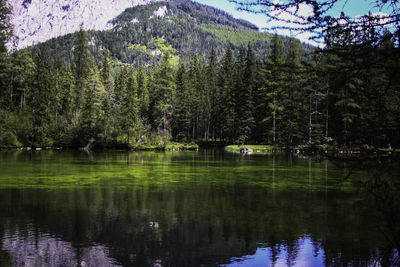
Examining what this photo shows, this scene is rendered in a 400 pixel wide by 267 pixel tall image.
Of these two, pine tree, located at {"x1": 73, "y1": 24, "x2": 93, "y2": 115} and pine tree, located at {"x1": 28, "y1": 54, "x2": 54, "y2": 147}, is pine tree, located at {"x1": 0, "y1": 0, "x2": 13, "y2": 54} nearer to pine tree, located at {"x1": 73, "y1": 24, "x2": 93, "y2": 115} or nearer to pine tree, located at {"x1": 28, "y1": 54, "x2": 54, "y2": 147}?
pine tree, located at {"x1": 28, "y1": 54, "x2": 54, "y2": 147}

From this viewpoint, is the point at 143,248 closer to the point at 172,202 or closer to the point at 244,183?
the point at 172,202

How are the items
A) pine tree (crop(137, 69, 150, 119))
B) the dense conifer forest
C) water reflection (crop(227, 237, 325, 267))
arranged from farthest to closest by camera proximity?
pine tree (crop(137, 69, 150, 119)) < the dense conifer forest < water reflection (crop(227, 237, 325, 267))

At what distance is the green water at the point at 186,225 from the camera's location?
8.52m

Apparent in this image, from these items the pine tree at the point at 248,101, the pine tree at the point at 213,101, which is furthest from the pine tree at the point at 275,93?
the pine tree at the point at 213,101

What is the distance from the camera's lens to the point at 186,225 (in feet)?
36.6

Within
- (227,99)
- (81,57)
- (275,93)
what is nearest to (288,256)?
(275,93)

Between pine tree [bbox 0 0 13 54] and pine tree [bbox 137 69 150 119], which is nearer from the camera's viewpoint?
pine tree [bbox 0 0 13 54]

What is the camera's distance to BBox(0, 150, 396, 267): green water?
8516 millimetres

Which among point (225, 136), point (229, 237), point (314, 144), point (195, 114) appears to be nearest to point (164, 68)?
point (195, 114)

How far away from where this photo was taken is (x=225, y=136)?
275ft

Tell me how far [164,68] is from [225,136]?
76.7 ft

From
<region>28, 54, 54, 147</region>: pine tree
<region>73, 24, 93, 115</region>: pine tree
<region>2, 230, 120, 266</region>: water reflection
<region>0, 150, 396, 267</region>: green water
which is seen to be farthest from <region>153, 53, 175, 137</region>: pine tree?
<region>2, 230, 120, 266</region>: water reflection

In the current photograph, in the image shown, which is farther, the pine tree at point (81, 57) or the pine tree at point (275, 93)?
the pine tree at point (81, 57)

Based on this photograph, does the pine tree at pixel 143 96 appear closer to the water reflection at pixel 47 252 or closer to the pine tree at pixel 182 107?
the pine tree at pixel 182 107
